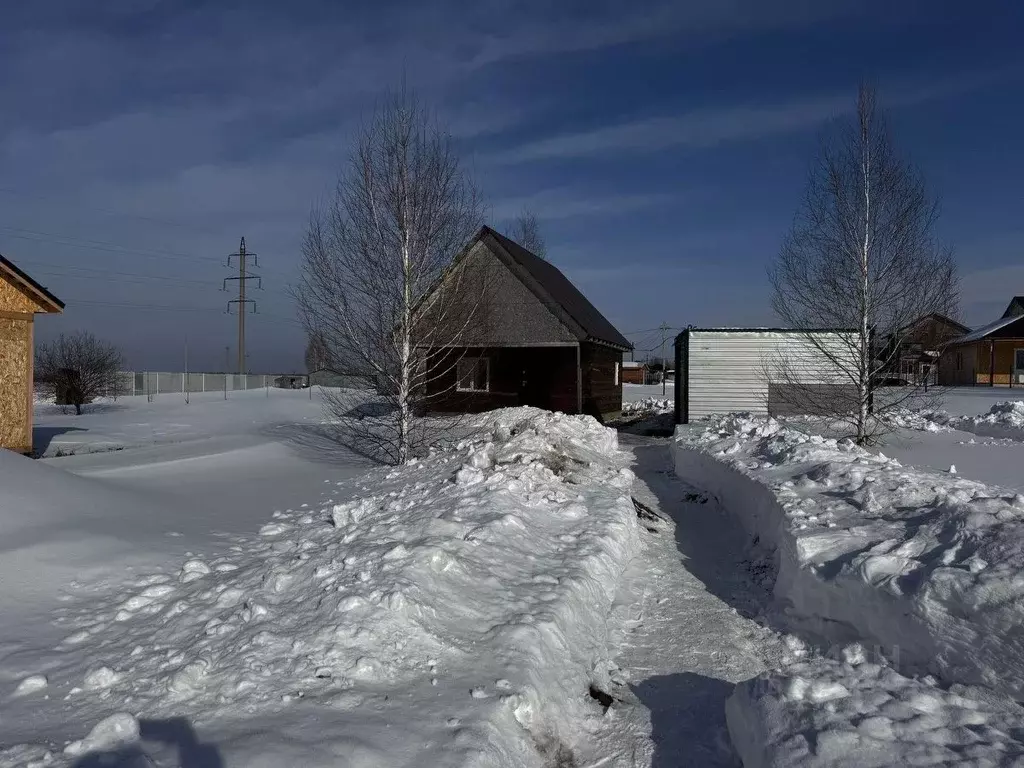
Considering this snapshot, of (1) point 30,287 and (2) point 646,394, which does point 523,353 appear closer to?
(1) point 30,287

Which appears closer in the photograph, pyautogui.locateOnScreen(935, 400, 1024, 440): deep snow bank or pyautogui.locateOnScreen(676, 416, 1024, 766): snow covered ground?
pyautogui.locateOnScreen(676, 416, 1024, 766): snow covered ground

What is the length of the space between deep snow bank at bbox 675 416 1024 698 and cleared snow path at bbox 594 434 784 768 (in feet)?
1.52

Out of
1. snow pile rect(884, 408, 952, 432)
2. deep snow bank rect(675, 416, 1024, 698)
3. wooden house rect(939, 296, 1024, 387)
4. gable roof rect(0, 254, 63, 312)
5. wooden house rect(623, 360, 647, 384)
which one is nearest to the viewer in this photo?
deep snow bank rect(675, 416, 1024, 698)

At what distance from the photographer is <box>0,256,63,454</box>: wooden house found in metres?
14.0

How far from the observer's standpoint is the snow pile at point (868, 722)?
11.0 ft

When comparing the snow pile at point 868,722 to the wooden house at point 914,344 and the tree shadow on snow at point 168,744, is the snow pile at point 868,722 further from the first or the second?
the wooden house at point 914,344

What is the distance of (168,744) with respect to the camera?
3488mm

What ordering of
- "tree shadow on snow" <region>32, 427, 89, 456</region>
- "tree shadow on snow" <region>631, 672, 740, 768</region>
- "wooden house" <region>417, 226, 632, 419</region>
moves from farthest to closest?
"wooden house" <region>417, 226, 632, 419</region>
"tree shadow on snow" <region>32, 427, 89, 456</region>
"tree shadow on snow" <region>631, 672, 740, 768</region>

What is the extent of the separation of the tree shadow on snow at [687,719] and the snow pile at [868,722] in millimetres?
162

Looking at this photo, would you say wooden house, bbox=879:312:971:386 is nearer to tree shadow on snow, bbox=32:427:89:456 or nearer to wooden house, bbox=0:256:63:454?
wooden house, bbox=0:256:63:454

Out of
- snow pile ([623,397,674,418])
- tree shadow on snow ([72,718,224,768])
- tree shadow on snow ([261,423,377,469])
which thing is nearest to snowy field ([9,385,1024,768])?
tree shadow on snow ([72,718,224,768])

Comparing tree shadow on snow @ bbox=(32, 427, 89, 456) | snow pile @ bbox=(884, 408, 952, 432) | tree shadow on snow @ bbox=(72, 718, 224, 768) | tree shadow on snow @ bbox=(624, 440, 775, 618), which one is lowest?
tree shadow on snow @ bbox=(624, 440, 775, 618)

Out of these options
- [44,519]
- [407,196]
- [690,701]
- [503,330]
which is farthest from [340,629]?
[503,330]

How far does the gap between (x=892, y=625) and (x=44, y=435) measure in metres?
20.1
